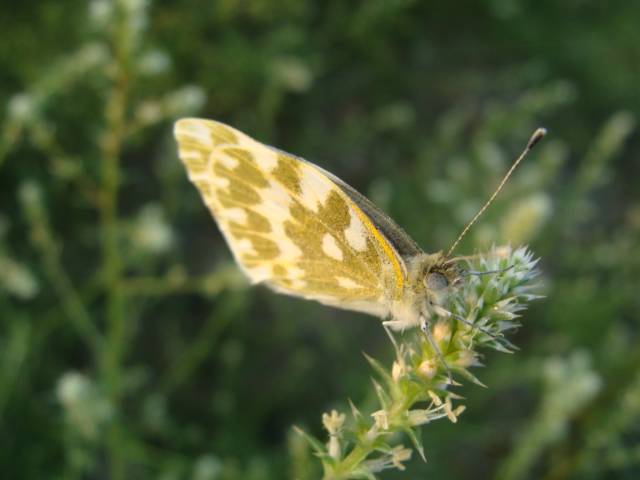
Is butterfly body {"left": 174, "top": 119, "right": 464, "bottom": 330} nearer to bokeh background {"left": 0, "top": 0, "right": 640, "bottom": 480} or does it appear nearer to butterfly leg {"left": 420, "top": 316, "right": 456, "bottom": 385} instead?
butterfly leg {"left": 420, "top": 316, "right": 456, "bottom": 385}

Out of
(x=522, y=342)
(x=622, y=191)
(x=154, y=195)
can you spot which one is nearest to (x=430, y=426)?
(x=522, y=342)

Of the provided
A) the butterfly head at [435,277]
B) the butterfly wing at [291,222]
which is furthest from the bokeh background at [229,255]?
the butterfly head at [435,277]

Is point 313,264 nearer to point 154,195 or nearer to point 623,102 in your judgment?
point 154,195

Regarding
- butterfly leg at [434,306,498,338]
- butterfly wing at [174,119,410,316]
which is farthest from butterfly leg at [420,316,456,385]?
butterfly wing at [174,119,410,316]

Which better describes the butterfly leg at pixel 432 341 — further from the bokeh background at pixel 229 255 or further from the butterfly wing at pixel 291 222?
the bokeh background at pixel 229 255

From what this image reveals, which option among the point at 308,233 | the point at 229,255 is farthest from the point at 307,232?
the point at 229,255

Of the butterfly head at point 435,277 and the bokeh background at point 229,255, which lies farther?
the bokeh background at point 229,255
